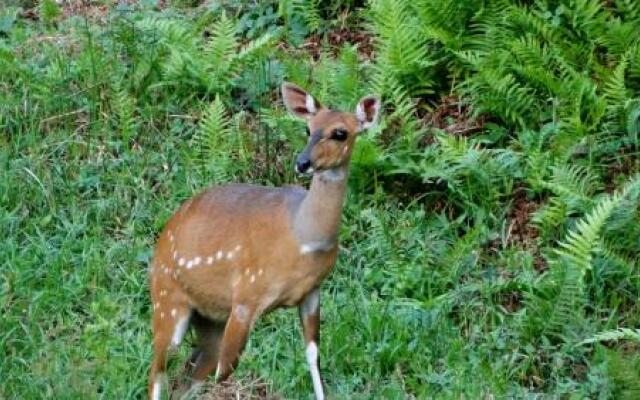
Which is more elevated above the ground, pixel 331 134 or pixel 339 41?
pixel 331 134

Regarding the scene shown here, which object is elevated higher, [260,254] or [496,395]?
[260,254]

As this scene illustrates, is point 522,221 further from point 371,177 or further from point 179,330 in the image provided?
point 179,330

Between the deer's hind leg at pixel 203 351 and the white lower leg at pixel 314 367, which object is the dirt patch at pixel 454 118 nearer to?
the deer's hind leg at pixel 203 351

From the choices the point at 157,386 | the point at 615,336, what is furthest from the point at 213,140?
the point at 615,336

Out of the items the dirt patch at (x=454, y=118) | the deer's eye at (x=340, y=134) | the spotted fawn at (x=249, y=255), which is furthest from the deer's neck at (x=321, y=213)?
the dirt patch at (x=454, y=118)

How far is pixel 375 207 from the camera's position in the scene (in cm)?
952

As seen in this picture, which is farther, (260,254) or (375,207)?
(375,207)

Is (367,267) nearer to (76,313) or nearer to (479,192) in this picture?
(479,192)

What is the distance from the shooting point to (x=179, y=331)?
726cm

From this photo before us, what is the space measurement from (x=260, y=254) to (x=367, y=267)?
2.09 metres

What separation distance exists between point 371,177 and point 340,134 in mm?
2702

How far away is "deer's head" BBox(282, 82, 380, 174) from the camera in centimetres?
686

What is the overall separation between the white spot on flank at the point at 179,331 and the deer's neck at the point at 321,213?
77cm

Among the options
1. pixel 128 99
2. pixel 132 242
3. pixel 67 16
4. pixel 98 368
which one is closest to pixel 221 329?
pixel 98 368
